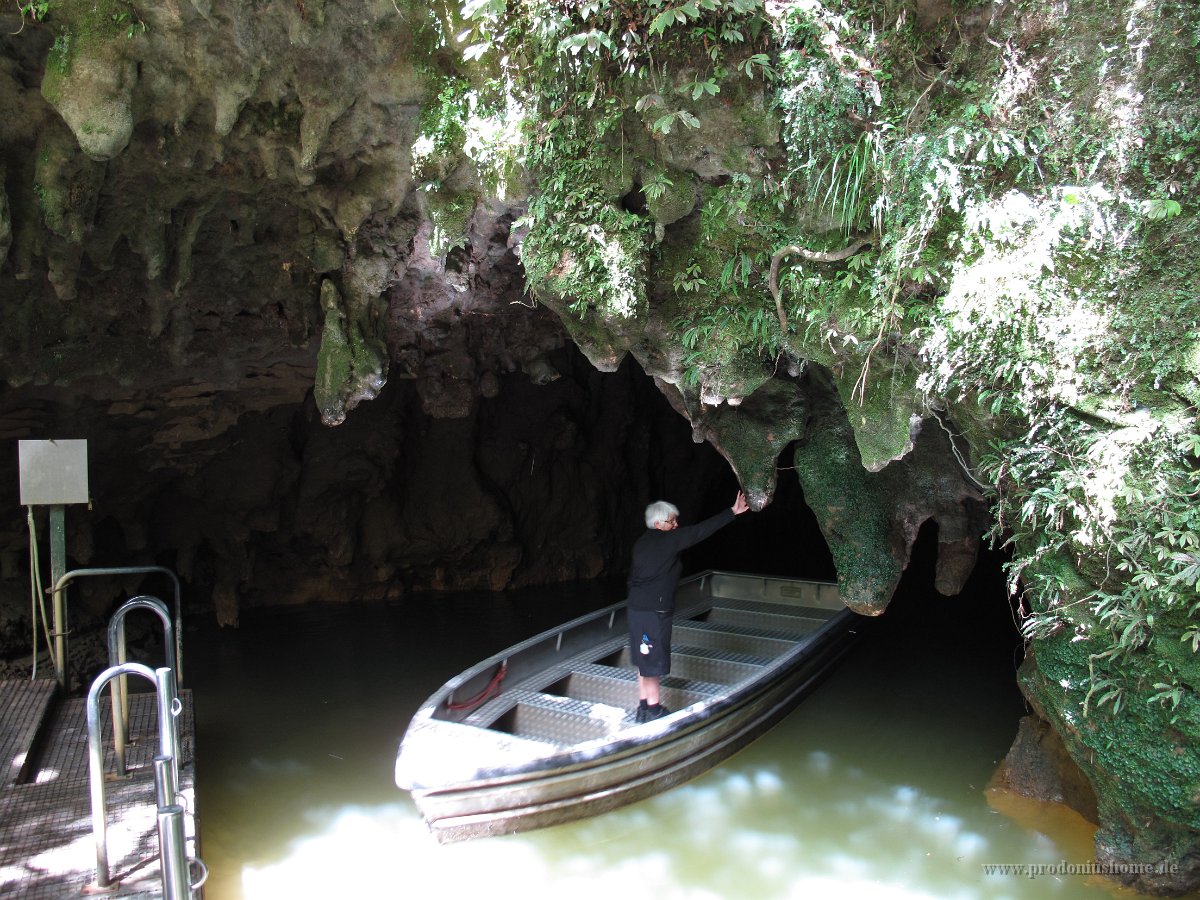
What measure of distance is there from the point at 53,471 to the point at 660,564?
13.7 ft

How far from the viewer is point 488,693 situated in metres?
6.02

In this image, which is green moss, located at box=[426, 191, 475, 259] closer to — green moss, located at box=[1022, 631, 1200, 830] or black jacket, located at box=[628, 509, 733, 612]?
black jacket, located at box=[628, 509, 733, 612]

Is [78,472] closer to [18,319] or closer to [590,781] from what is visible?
[18,319]

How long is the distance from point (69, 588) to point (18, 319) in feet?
11.3

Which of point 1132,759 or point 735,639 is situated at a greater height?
point 1132,759

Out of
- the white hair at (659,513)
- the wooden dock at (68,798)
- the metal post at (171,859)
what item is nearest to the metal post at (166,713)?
the metal post at (171,859)

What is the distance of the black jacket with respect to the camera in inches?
223

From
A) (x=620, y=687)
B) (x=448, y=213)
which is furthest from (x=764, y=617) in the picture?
(x=448, y=213)

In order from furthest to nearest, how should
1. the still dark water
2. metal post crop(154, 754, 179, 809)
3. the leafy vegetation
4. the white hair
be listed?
the white hair, the still dark water, the leafy vegetation, metal post crop(154, 754, 179, 809)

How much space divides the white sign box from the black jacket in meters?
3.83

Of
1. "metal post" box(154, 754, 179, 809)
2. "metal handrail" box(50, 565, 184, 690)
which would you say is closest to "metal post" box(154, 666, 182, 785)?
"metal post" box(154, 754, 179, 809)

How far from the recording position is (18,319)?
6172 mm

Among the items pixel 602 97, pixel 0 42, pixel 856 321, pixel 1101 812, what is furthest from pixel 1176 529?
pixel 0 42

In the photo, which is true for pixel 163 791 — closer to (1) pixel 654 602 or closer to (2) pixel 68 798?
(2) pixel 68 798
